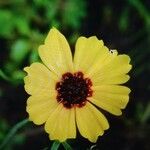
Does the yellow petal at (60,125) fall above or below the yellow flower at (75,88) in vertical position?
below

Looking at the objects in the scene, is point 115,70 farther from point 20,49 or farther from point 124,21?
point 124,21

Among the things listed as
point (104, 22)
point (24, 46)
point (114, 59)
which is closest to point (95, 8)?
point (104, 22)

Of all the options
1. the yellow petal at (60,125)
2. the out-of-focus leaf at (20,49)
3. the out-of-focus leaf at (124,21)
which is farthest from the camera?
the out-of-focus leaf at (124,21)

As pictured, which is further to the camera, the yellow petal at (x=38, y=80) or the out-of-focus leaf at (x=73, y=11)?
the out-of-focus leaf at (x=73, y=11)

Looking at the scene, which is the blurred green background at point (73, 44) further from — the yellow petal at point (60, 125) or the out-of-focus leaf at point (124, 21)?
the yellow petal at point (60, 125)

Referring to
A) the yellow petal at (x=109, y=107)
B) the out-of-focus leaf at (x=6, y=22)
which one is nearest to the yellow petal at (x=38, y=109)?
the yellow petal at (x=109, y=107)

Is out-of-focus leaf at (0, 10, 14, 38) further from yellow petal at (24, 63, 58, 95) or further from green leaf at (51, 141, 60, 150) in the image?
green leaf at (51, 141, 60, 150)

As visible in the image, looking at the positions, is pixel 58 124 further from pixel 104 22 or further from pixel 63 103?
pixel 104 22

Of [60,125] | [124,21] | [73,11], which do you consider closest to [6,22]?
[73,11]
